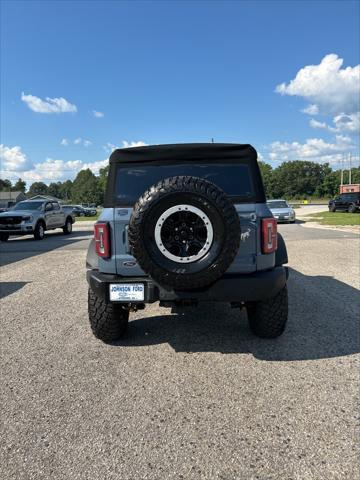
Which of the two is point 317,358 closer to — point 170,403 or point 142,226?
point 170,403

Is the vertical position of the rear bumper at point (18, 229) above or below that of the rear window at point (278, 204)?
below

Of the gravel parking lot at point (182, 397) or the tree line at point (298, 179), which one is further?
the tree line at point (298, 179)

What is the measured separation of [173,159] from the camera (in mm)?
3547

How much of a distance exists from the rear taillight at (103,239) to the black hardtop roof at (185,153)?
668mm

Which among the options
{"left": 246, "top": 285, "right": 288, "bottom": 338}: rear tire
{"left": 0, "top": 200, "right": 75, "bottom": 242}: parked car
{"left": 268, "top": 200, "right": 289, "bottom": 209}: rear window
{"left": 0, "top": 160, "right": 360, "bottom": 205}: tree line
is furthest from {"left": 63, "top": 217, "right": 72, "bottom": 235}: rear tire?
{"left": 0, "top": 160, "right": 360, "bottom": 205}: tree line

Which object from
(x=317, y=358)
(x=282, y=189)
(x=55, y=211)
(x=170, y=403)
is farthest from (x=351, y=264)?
(x=282, y=189)

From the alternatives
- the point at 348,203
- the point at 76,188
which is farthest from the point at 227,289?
the point at 76,188

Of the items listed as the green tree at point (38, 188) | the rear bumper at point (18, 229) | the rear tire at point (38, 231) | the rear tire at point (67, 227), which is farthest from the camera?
the green tree at point (38, 188)

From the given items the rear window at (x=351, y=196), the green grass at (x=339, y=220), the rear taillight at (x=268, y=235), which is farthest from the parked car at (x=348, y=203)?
the rear taillight at (x=268, y=235)

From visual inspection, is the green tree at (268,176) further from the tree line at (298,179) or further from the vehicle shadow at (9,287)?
the vehicle shadow at (9,287)

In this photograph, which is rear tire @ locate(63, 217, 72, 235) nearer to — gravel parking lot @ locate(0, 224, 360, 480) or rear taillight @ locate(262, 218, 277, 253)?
gravel parking lot @ locate(0, 224, 360, 480)

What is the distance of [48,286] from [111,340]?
3.31 m

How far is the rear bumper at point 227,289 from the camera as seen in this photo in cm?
319

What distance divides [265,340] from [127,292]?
1.57 m
